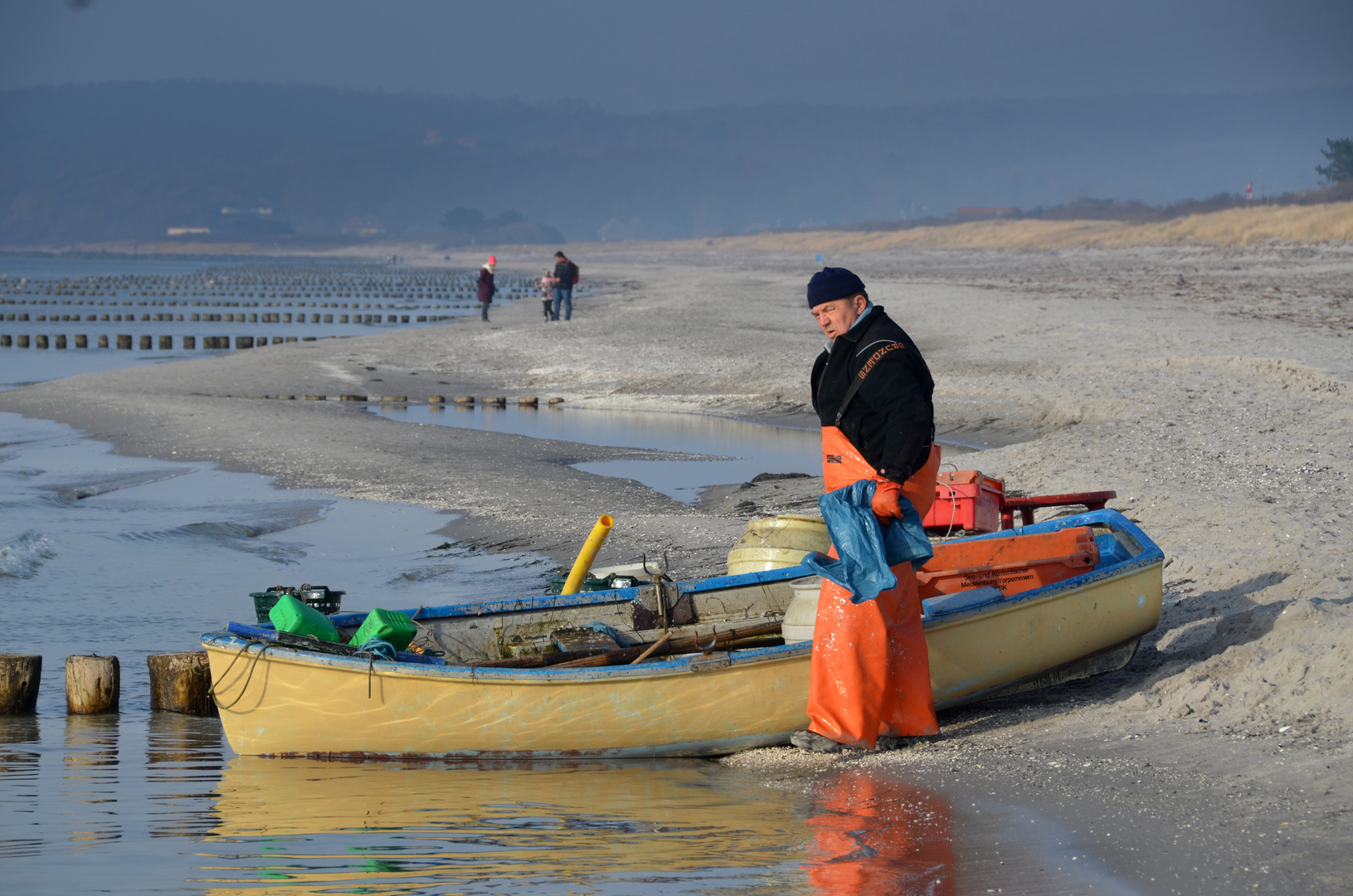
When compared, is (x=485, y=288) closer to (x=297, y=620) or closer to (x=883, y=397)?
(x=297, y=620)

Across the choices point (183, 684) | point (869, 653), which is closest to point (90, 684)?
point (183, 684)

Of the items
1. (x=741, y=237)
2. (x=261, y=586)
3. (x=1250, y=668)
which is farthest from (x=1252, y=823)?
(x=741, y=237)

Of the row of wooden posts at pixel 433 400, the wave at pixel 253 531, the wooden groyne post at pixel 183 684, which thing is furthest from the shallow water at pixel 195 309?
the wooden groyne post at pixel 183 684

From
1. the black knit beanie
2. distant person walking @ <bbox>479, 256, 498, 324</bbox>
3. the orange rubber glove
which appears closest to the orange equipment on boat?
the orange rubber glove

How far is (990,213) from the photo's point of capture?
166500 mm

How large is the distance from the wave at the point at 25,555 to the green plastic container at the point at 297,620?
15.3 feet

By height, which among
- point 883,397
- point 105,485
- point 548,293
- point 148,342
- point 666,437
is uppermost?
point 548,293

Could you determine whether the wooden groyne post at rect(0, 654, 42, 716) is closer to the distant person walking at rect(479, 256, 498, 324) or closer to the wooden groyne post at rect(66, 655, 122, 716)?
the wooden groyne post at rect(66, 655, 122, 716)

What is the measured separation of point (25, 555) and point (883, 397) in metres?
8.01

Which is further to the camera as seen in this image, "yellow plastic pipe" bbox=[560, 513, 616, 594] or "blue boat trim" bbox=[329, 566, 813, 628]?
"yellow plastic pipe" bbox=[560, 513, 616, 594]

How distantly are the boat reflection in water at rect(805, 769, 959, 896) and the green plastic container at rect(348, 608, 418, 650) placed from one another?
238 cm

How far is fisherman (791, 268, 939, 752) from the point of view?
5777mm

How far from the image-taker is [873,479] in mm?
5902

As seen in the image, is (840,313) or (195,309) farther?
(195,309)
